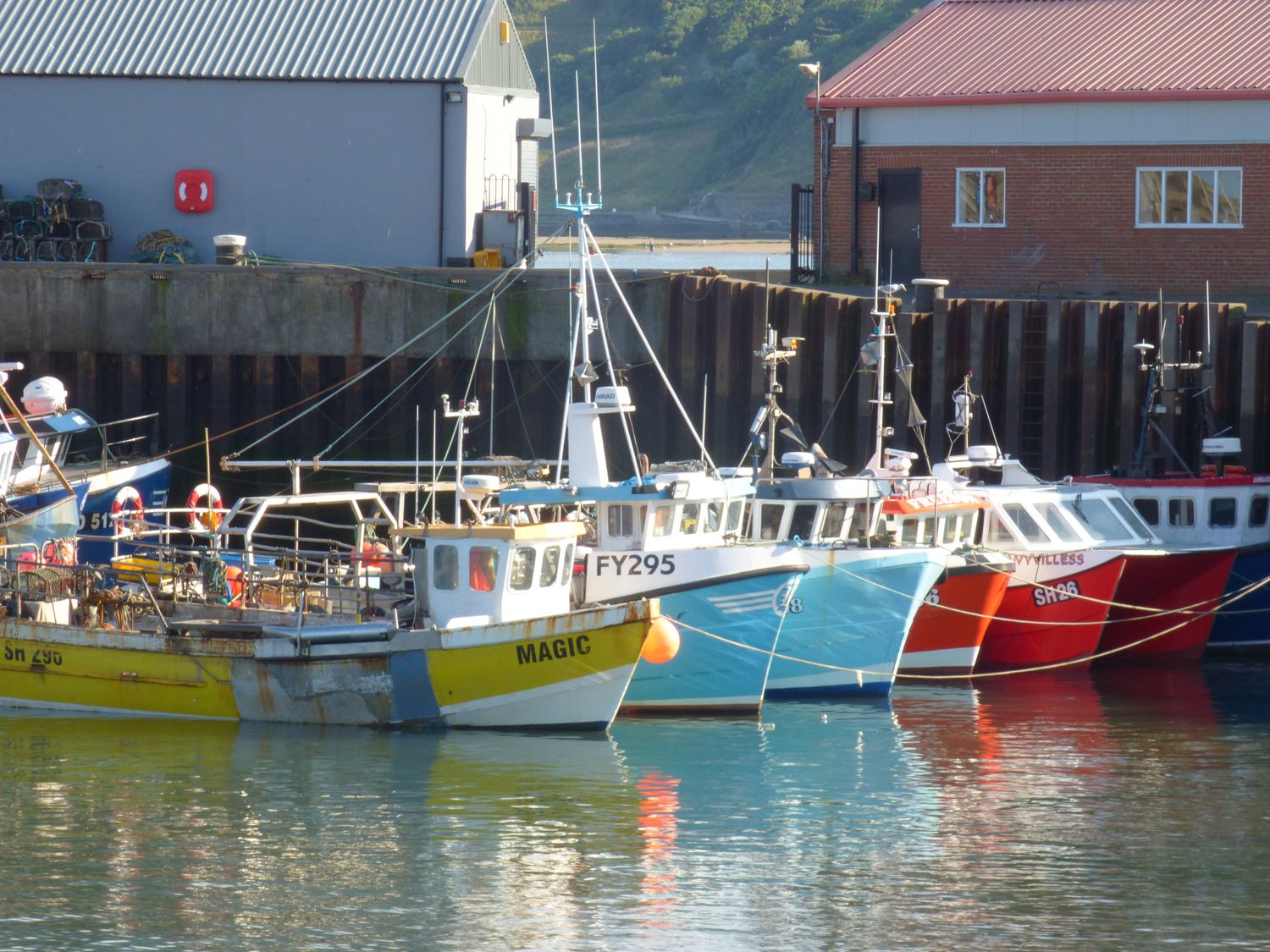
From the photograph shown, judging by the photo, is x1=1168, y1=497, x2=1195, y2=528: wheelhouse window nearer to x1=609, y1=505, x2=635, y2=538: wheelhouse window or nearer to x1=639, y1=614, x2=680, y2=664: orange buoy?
x1=609, y1=505, x2=635, y2=538: wheelhouse window

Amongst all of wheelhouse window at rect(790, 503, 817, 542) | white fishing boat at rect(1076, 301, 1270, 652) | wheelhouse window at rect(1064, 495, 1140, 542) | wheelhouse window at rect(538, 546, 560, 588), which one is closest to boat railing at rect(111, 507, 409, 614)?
wheelhouse window at rect(538, 546, 560, 588)

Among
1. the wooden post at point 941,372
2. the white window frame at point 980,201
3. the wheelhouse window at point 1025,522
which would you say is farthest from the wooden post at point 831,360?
the white window frame at point 980,201

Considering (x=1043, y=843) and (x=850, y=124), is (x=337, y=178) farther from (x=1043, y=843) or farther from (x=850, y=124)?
(x=1043, y=843)

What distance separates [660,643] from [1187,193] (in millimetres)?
15343

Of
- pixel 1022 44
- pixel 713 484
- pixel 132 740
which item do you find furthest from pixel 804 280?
pixel 132 740

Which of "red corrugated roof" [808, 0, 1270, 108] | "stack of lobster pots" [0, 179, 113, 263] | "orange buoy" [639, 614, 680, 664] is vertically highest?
"red corrugated roof" [808, 0, 1270, 108]

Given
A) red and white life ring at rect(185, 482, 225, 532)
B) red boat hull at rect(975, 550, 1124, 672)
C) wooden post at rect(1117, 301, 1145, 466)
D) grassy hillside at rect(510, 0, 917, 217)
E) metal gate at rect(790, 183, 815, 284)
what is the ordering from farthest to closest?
grassy hillside at rect(510, 0, 917, 217) → metal gate at rect(790, 183, 815, 284) → wooden post at rect(1117, 301, 1145, 466) → red and white life ring at rect(185, 482, 225, 532) → red boat hull at rect(975, 550, 1124, 672)

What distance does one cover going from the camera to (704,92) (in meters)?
87.1

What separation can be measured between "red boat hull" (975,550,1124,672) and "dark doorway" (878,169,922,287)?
35.1 feet

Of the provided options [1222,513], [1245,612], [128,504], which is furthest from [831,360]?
[128,504]

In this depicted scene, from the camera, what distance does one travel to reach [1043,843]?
15109 millimetres

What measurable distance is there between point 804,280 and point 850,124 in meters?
2.71

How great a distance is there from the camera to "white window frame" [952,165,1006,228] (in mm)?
31250

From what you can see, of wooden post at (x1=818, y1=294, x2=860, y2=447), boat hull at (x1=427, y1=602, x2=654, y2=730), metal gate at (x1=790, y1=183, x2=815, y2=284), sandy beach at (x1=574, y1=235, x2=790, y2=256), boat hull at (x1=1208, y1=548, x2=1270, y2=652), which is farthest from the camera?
sandy beach at (x1=574, y1=235, x2=790, y2=256)
